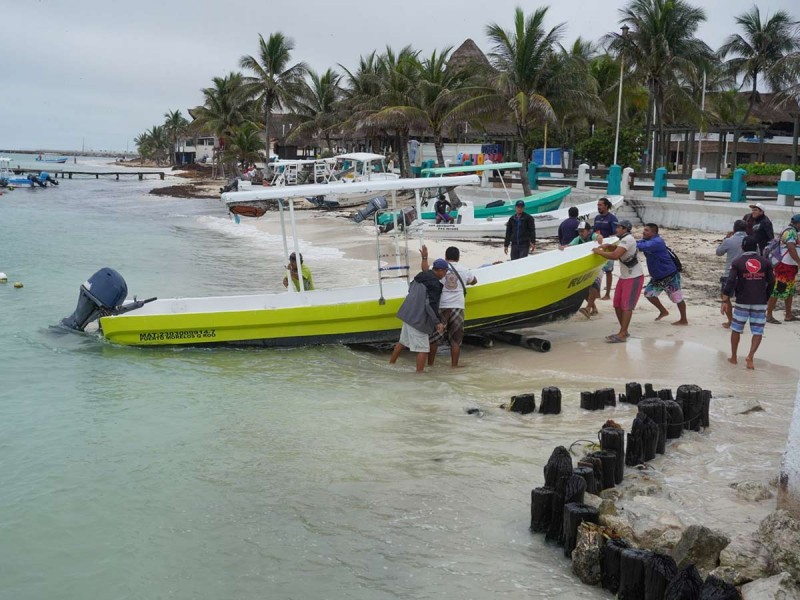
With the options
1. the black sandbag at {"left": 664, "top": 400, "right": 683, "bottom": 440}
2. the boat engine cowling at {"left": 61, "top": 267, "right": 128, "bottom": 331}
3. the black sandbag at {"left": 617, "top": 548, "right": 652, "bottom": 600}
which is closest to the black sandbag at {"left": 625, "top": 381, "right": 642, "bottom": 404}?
the black sandbag at {"left": 664, "top": 400, "right": 683, "bottom": 440}

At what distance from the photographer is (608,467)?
6.39 meters

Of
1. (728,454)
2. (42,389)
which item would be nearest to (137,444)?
(42,389)

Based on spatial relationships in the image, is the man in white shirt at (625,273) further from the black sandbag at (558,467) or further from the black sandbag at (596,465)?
the black sandbag at (558,467)

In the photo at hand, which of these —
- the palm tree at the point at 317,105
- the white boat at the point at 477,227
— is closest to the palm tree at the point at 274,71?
the palm tree at the point at 317,105

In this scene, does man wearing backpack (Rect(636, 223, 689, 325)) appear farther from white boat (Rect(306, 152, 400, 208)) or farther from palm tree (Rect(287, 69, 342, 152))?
palm tree (Rect(287, 69, 342, 152))

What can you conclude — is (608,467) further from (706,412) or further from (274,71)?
(274,71)

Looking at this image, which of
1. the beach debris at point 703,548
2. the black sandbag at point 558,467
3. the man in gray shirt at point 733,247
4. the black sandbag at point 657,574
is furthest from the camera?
the man in gray shirt at point 733,247

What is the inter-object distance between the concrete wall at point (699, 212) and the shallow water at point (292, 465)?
34.9 ft

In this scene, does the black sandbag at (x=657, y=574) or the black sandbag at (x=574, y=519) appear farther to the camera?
the black sandbag at (x=574, y=519)

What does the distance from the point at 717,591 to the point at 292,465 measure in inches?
164

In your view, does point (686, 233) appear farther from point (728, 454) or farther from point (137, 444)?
point (137, 444)

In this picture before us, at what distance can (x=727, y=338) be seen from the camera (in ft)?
36.2

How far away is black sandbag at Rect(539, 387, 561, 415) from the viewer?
832 cm

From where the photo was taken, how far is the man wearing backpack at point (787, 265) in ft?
36.7
